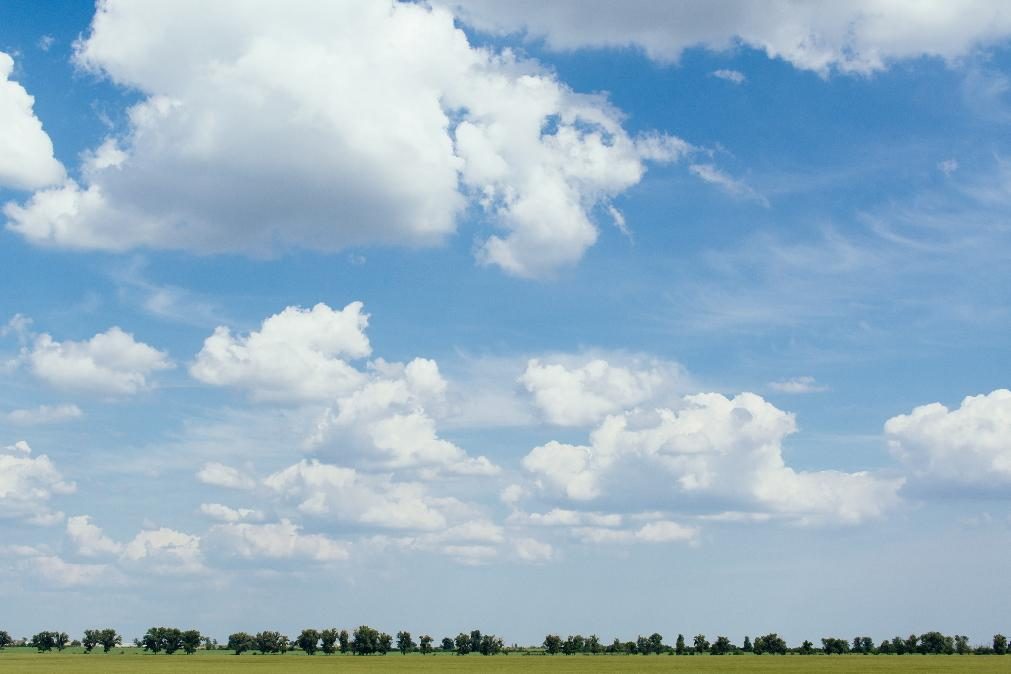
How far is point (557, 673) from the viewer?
487 ft

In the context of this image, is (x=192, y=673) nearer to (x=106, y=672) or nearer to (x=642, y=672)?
(x=106, y=672)

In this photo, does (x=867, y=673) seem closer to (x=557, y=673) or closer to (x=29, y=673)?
(x=557, y=673)

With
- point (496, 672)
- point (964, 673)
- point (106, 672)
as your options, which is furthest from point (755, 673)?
point (106, 672)

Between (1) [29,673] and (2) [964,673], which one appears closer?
(2) [964,673]

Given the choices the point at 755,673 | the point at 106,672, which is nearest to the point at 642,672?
the point at 755,673

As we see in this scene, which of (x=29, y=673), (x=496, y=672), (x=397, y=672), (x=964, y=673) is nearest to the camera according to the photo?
(x=964, y=673)

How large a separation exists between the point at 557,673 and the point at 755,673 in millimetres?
30429

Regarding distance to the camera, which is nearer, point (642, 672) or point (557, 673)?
point (642, 672)

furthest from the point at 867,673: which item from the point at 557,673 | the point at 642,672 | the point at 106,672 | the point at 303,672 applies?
the point at 106,672

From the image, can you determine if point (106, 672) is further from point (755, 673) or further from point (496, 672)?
point (755, 673)

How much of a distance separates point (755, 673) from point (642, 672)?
15778 mm

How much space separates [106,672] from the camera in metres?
144

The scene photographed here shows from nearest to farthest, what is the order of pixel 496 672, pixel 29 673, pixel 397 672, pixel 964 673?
1. pixel 964 673
2. pixel 29 673
3. pixel 496 672
4. pixel 397 672

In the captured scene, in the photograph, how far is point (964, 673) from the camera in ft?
411
